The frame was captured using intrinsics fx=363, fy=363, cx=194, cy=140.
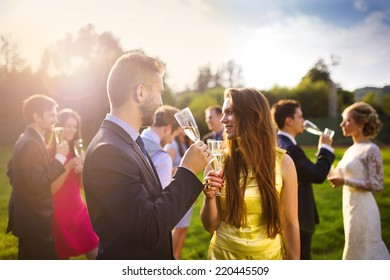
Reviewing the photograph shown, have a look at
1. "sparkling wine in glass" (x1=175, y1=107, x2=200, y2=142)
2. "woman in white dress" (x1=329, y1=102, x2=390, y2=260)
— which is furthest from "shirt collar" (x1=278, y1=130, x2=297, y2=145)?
"sparkling wine in glass" (x1=175, y1=107, x2=200, y2=142)

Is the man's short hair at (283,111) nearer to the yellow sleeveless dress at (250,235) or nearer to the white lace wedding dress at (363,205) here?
the white lace wedding dress at (363,205)

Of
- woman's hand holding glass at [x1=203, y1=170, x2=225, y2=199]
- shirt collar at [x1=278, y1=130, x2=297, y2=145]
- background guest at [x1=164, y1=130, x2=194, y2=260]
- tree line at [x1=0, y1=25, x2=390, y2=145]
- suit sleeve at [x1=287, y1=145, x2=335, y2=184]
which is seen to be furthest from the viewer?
background guest at [x1=164, y1=130, x2=194, y2=260]

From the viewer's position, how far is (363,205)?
11.3 feet

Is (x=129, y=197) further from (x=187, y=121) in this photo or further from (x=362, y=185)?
(x=362, y=185)

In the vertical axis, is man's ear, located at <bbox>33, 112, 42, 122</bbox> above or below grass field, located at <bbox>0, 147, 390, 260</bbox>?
above

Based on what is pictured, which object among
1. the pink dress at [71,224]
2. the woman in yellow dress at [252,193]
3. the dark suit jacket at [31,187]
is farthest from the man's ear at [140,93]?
the pink dress at [71,224]

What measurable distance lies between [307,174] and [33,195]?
239 centimetres

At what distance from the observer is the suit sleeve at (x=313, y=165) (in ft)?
10.2

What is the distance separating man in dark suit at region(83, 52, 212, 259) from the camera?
4.81 feet

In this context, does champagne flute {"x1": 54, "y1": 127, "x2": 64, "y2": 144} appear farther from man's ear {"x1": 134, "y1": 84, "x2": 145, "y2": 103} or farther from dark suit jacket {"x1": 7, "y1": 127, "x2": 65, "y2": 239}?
man's ear {"x1": 134, "y1": 84, "x2": 145, "y2": 103}

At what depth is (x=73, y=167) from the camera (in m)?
3.78

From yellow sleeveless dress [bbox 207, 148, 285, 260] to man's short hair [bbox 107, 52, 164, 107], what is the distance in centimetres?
84

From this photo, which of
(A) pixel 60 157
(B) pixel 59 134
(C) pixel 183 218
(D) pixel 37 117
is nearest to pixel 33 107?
(D) pixel 37 117

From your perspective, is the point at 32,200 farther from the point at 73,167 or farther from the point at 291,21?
the point at 291,21
